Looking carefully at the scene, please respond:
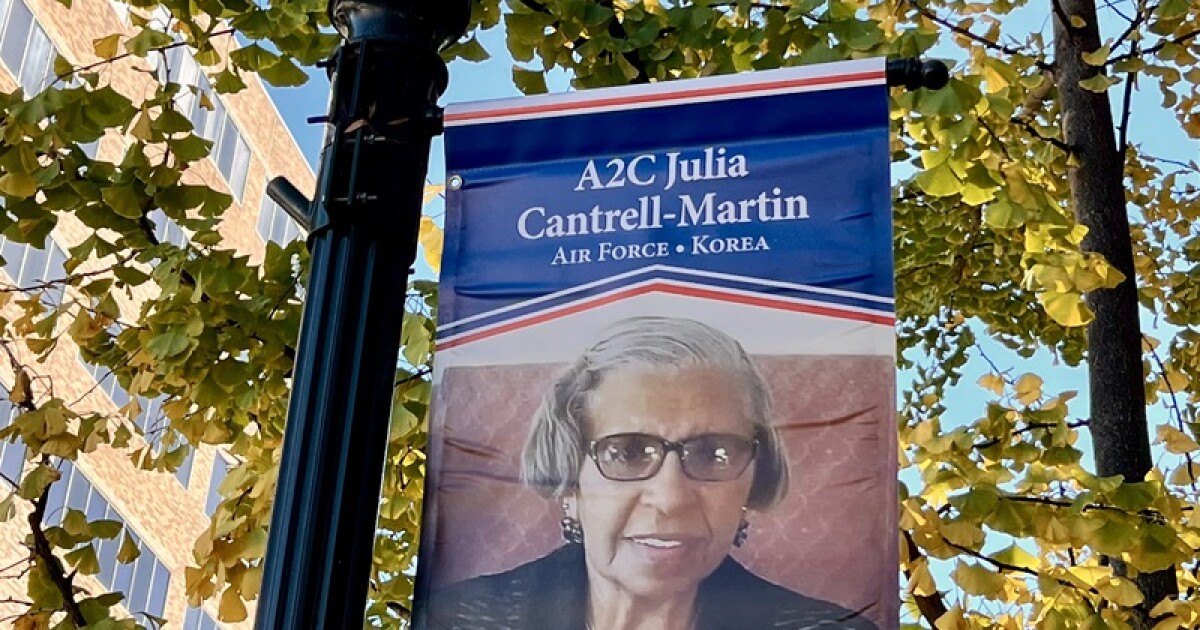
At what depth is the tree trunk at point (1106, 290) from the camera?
4.44 meters

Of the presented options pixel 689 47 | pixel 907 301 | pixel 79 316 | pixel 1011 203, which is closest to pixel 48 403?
pixel 79 316

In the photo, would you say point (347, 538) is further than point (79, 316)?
No

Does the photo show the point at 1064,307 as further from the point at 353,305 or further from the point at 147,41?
the point at 147,41

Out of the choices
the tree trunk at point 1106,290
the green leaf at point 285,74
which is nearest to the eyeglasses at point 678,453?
the green leaf at point 285,74

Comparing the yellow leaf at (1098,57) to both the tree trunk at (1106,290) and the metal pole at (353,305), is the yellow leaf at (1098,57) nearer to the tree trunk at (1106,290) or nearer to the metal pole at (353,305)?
the tree trunk at (1106,290)

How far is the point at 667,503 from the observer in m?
2.07

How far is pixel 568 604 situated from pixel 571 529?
0.12 metres

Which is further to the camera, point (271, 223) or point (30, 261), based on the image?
point (271, 223)

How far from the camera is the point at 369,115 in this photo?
2287 millimetres

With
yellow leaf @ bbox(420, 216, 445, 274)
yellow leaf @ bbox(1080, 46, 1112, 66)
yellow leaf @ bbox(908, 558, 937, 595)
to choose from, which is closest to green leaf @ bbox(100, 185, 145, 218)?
yellow leaf @ bbox(420, 216, 445, 274)

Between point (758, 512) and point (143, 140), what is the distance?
91.0 inches

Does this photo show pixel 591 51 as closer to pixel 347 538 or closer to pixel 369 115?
pixel 369 115

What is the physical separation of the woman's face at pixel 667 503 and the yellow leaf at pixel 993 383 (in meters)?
2.10

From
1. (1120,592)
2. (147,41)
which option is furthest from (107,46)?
(1120,592)
